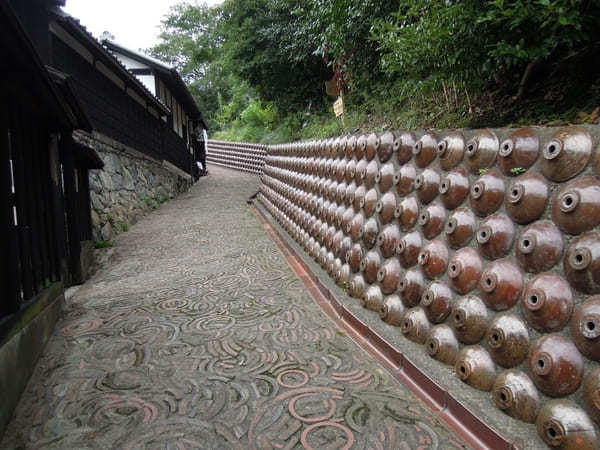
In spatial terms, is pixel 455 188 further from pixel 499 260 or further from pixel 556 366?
pixel 556 366

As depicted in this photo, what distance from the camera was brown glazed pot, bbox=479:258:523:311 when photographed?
2182mm

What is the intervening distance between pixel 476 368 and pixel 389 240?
55.4 inches

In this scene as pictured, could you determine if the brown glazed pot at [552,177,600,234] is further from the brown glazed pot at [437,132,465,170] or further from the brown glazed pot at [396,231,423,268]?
the brown glazed pot at [396,231,423,268]

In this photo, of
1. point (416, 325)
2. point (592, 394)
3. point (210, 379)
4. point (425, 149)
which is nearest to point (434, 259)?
point (416, 325)

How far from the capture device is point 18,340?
2.84 metres

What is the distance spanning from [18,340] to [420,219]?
11.0ft

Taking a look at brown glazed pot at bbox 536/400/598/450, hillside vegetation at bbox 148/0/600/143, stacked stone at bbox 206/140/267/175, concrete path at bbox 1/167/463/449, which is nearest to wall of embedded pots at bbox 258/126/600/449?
brown glazed pot at bbox 536/400/598/450

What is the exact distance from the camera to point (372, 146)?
4023 mm

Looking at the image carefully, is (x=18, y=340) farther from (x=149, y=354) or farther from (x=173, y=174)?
(x=173, y=174)

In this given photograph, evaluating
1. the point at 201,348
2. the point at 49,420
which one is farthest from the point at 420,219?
the point at 49,420

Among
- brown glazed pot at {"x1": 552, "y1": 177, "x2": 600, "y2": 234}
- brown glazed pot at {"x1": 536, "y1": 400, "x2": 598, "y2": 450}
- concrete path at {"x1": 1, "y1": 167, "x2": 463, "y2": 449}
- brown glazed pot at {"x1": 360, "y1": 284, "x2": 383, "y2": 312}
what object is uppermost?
brown glazed pot at {"x1": 552, "y1": 177, "x2": 600, "y2": 234}

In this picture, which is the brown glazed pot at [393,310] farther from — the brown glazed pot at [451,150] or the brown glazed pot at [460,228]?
the brown glazed pot at [451,150]

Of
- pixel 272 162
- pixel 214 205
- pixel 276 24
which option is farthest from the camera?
pixel 276 24

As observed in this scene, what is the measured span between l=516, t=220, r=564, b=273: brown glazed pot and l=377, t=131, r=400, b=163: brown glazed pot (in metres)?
1.74
